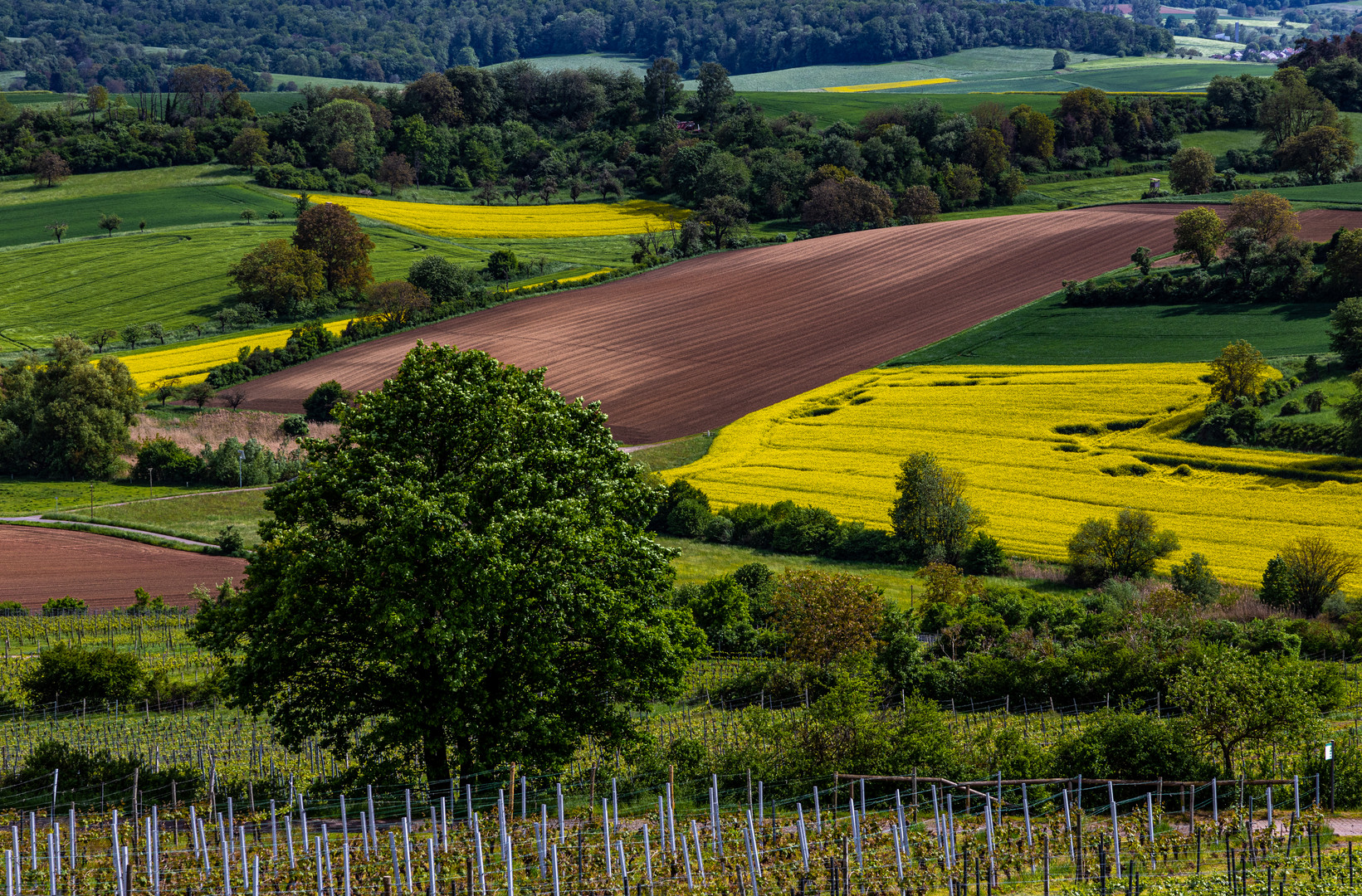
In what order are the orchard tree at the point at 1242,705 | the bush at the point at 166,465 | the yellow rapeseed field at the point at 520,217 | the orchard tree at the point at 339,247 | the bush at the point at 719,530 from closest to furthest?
the orchard tree at the point at 1242,705
the bush at the point at 719,530
the bush at the point at 166,465
the orchard tree at the point at 339,247
the yellow rapeseed field at the point at 520,217

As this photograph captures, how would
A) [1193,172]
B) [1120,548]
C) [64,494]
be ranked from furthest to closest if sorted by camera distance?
[1193,172] → [64,494] → [1120,548]

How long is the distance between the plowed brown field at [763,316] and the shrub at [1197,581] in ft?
142

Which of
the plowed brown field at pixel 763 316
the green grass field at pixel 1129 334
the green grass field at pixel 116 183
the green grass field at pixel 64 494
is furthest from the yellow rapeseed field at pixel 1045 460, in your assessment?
the green grass field at pixel 116 183

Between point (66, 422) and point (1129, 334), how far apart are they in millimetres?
84323

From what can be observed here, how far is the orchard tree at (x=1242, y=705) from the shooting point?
106ft

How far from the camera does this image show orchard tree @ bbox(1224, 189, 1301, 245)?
4609 inches

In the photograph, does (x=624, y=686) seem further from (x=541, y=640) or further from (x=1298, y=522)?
(x=1298, y=522)

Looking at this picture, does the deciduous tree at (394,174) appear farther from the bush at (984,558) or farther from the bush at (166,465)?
the bush at (984,558)

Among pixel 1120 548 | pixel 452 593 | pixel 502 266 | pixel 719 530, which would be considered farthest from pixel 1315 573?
pixel 502 266

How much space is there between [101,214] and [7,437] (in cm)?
8040

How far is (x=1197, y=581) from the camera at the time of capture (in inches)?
2514

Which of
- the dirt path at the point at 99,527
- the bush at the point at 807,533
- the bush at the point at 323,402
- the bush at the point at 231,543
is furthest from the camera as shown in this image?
the bush at the point at 323,402

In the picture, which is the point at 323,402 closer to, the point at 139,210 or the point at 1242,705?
the point at 139,210

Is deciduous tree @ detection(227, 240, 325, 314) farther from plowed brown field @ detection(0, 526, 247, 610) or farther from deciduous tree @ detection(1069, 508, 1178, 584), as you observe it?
deciduous tree @ detection(1069, 508, 1178, 584)
